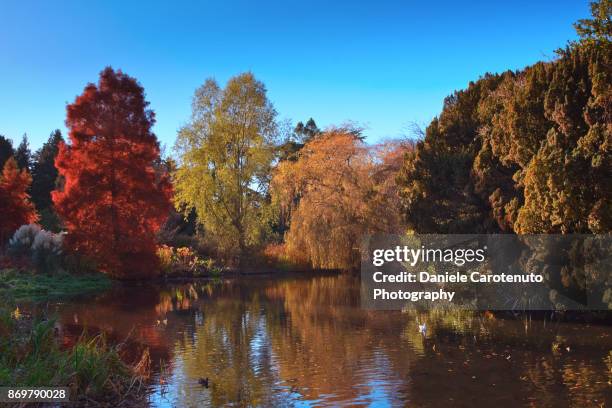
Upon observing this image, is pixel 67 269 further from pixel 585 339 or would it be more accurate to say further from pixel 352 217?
pixel 585 339

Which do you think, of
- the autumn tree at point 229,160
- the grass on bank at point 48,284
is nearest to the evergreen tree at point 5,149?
the autumn tree at point 229,160

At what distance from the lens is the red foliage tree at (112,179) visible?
28.3 m

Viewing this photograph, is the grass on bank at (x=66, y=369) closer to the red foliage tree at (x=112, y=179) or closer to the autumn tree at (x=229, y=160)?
the red foliage tree at (x=112, y=179)

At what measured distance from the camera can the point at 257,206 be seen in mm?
37344

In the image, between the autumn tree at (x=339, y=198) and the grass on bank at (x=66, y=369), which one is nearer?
the grass on bank at (x=66, y=369)

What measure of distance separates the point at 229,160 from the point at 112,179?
940cm

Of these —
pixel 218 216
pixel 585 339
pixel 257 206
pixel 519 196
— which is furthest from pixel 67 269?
pixel 585 339

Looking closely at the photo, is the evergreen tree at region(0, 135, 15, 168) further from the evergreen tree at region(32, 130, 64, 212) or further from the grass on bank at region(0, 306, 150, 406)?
the grass on bank at region(0, 306, 150, 406)

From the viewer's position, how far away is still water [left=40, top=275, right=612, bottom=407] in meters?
9.10

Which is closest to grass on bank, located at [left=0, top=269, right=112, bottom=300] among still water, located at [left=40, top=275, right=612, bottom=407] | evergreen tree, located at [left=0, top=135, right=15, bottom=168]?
still water, located at [left=40, top=275, right=612, bottom=407]

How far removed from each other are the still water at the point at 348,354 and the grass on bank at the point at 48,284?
318cm

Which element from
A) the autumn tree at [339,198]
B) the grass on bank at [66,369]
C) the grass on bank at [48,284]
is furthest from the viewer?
the autumn tree at [339,198]

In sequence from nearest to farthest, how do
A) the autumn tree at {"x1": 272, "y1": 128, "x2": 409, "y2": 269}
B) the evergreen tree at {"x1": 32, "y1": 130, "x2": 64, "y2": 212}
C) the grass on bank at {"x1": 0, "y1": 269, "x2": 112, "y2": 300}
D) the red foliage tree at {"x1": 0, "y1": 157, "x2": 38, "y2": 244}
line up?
the grass on bank at {"x1": 0, "y1": 269, "x2": 112, "y2": 300}
the autumn tree at {"x1": 272, "y1": 128, "x2": 409, "y2": 269}
the red foliage tree at {"x1": 0, "y1": 157, "x2": 38, "y2": 244}
the evergreen tree at {"x1": 32, "y1": 130, "x2": 64, "y2": 212}

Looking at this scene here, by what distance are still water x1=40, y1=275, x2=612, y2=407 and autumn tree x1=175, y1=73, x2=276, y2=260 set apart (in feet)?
50.2
